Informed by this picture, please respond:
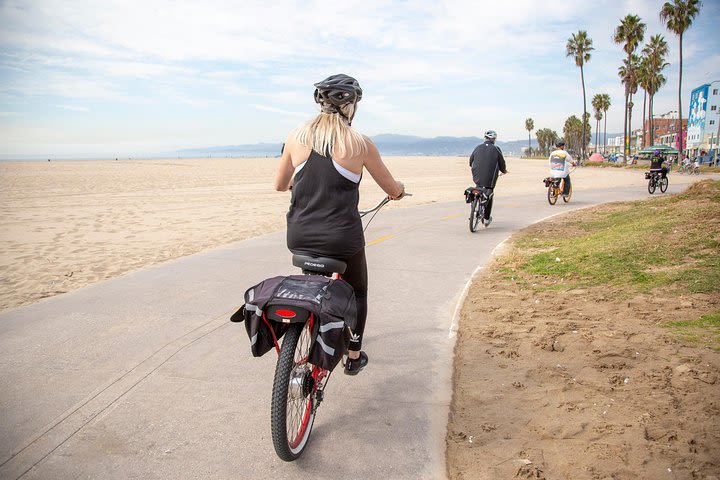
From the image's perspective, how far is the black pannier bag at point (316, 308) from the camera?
2734mm

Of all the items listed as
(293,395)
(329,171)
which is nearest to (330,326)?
(293,395)

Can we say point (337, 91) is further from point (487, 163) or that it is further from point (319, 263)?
point (487, 163)

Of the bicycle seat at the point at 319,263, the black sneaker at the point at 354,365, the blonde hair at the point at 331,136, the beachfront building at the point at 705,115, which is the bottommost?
the black sneaker at the point at 354,365

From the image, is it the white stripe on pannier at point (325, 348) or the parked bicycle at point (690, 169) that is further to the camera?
the parked bicycle at point (690, 169)

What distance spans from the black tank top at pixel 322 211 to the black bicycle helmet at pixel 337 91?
38 cm

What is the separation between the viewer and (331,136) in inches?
119

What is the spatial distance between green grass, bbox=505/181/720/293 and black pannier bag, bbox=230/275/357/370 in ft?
14.1

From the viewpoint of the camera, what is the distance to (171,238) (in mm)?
10922

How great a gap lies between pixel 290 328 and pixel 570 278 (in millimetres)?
4978

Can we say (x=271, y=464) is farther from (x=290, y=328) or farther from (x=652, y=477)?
(x=652, y=477)

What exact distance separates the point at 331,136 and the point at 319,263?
30.8 inches

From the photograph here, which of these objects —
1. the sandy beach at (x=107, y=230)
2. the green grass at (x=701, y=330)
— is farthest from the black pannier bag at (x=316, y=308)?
the sandy beach at (x=107, y=230)

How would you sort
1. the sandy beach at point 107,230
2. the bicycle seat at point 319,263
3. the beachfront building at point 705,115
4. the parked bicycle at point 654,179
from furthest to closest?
the beachfront building at point 705,115 < the parked bicycle at point 654,179 < the sandy beach at point 107,230 < the bicycle seat at point 319,263

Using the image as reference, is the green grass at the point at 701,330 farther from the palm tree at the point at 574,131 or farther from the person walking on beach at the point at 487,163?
the palm tree at the point at 574,131
